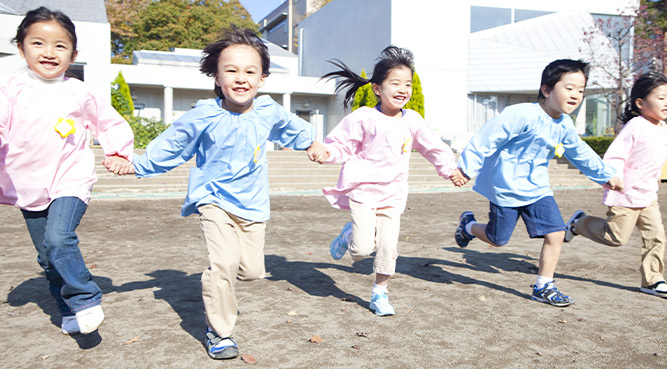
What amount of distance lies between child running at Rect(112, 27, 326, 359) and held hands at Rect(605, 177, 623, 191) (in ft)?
10.1

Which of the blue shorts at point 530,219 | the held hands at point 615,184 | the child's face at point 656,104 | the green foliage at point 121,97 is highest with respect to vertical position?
A: the green foliage at point 121,97

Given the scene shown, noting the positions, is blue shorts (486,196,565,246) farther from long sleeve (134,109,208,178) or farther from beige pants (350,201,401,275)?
long sleeve (134,109,208,178)

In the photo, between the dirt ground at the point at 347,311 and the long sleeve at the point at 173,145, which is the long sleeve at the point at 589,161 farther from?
the long sleeve at the point at 173,145

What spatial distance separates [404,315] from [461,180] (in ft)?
3.89

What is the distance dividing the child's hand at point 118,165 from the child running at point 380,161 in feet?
4.68

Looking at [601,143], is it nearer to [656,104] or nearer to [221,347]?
[656,104]

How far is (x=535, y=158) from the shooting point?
474 centimetres

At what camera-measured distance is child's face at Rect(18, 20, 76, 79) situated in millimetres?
3387

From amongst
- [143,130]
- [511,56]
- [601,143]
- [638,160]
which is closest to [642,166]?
A: [638,160]

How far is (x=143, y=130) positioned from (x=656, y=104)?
17.9 metres

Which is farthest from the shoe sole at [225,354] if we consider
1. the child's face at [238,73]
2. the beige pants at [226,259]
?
the child's face at [238,73]

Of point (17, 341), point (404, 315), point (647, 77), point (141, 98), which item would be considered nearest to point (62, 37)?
point (17, 341)

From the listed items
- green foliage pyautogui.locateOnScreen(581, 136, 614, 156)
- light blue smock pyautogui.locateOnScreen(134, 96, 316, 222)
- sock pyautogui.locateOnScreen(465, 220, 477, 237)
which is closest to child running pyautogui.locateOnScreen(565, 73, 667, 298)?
sock pyautogui.locateOnScreen(465, 220, 477, 237)

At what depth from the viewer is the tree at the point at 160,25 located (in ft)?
131
